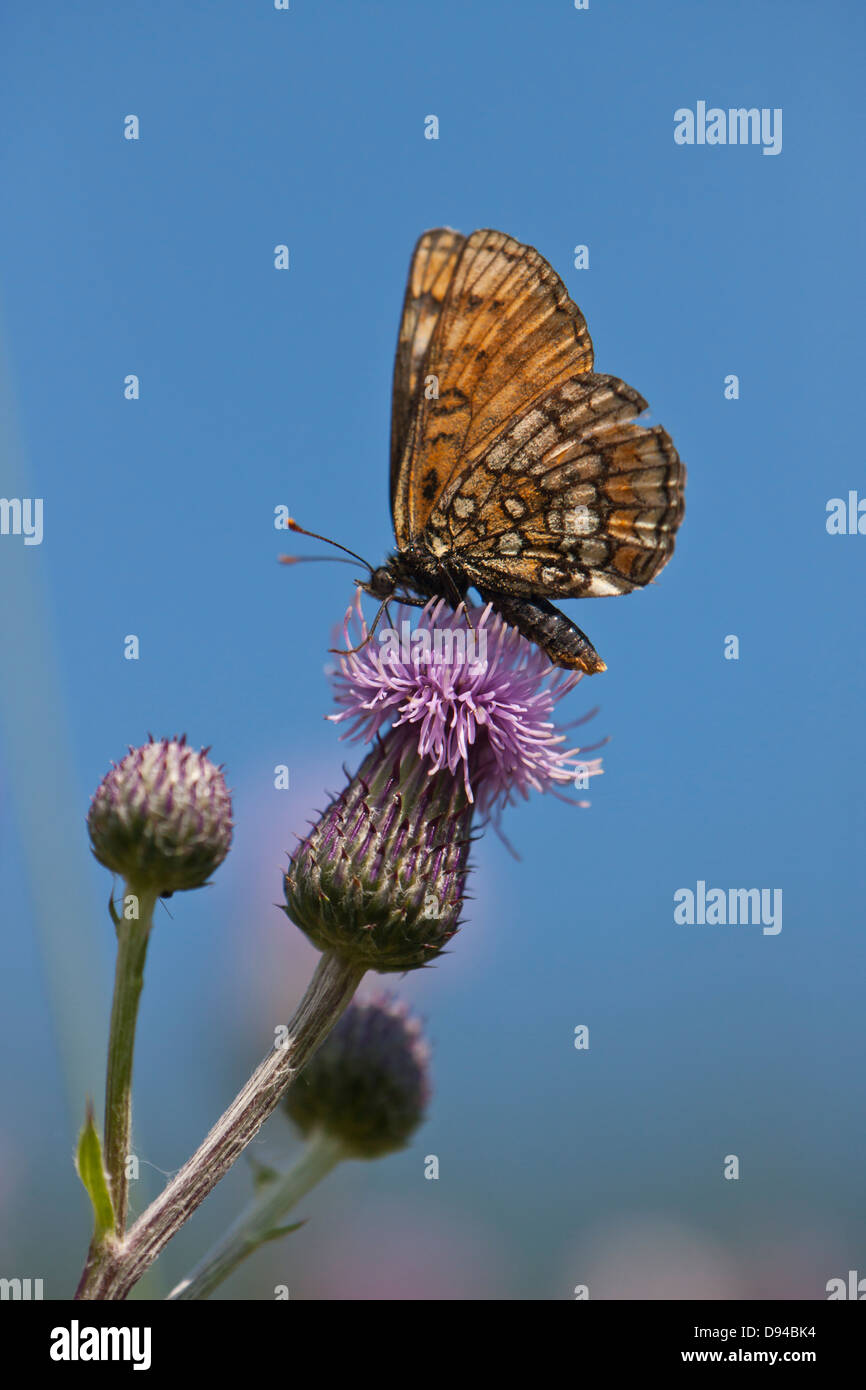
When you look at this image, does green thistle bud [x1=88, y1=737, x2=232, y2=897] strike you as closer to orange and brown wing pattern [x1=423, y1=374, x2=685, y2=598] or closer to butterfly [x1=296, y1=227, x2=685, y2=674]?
butterfly [x1=296, y1=227, x2=685, y2=674]

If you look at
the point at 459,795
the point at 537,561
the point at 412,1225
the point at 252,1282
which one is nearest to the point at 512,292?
the point at 537,561

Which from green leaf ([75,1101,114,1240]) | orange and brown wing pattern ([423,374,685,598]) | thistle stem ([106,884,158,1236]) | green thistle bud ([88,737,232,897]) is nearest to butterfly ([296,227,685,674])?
orange and brown wing pattern ([423,374,685,598])

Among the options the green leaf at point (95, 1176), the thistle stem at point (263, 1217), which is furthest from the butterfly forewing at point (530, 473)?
the green leaf at point (95, 1176)

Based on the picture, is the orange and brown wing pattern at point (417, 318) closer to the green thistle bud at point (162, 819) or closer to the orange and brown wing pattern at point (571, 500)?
the orange and brown wing pattern at point (571, 500)

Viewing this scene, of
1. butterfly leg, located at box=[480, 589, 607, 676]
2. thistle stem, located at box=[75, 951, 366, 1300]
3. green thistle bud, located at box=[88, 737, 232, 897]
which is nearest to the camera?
thistle stem, located at box=[75, 951, 366, 1300]

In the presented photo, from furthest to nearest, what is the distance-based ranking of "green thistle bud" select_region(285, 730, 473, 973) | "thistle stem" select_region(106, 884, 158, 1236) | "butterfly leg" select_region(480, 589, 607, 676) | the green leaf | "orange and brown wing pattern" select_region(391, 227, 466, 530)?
"orange and brown wing pattern" select_region(391, 227, 466, 530) < "butterfly leg" select_region(480, 589, 607, 676) < "green thistle bud" select_region(285, 730, 473, 973) < "thistle stem" select_region(106, 884, 158, 1236) < the green leaf

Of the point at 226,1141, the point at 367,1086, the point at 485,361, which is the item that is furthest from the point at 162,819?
the point at 485,361
